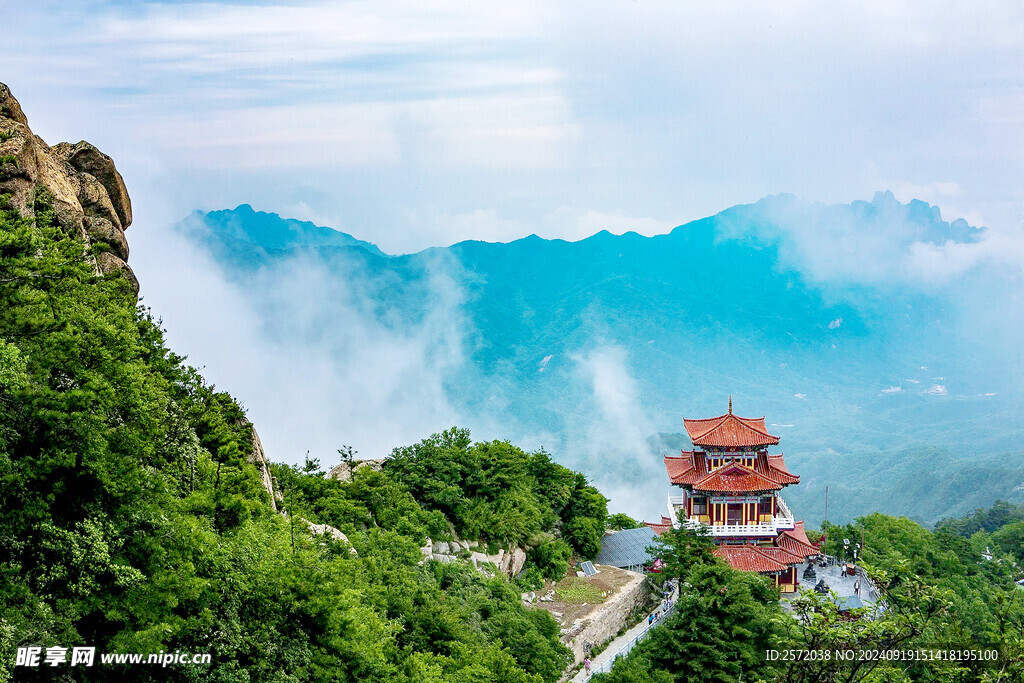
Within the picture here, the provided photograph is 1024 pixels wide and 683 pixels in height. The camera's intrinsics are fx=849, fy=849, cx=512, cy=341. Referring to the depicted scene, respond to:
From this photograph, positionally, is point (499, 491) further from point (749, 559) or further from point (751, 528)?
point (751, 528)

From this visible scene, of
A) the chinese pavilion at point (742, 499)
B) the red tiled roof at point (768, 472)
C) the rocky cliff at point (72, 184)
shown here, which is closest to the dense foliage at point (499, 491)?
the chinese pavilion at point (742, 499)

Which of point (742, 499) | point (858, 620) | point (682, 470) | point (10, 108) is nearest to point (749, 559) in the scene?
point (742, 499)

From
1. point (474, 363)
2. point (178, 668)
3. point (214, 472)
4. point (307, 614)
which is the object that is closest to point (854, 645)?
point (307, 614)

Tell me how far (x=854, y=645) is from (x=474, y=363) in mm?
125839

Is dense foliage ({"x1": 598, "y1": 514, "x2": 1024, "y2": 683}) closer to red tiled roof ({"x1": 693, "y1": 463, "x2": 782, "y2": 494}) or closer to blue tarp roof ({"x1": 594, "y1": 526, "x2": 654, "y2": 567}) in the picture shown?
red tiled roof ({"x1": 693, "y1": 463, "x2": 782, "y2": 494})

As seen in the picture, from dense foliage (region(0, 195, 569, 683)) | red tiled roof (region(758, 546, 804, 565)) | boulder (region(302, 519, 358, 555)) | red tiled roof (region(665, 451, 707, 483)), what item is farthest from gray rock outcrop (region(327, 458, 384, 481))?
red tiled roof (region(758, 546, 804, 565))

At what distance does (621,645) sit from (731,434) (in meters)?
8.01

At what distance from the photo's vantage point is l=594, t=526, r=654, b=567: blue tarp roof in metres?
26.6

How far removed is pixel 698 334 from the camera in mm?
150625

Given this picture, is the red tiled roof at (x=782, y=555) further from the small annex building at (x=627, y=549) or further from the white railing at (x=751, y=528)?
the small annex building at (x=627, y=549)

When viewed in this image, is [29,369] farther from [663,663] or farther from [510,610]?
[663,663]

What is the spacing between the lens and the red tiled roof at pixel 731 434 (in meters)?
26.2

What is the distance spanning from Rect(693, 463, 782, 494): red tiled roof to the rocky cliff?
56.4 feet

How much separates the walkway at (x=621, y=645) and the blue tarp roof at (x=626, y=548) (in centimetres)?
245
